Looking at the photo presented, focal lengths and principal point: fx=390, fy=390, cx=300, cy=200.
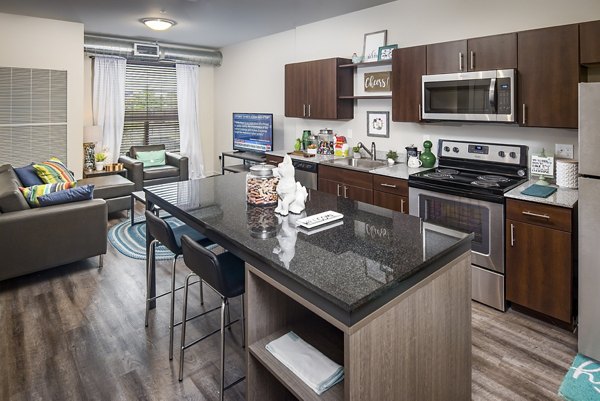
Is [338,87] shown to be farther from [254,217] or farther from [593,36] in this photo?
[254,217]

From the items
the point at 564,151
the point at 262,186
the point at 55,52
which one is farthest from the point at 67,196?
the point at 564,151

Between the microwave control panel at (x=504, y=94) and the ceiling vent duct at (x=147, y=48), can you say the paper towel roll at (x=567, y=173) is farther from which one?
the ceiling vent duct at (x=147, y=48)

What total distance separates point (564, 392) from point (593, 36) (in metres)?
2.23

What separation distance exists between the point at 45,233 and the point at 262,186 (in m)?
2.29

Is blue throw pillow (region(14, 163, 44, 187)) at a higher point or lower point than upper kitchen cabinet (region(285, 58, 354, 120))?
lower

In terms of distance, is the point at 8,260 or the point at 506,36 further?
the point at 8,260

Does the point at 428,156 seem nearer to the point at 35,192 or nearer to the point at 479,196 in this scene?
the point at 479,196

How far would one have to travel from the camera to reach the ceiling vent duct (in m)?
6.07

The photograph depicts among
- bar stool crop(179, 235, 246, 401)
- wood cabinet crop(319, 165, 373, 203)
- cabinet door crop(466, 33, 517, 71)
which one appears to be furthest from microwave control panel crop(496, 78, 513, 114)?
bar stool crop(179, 235, 246, 401)

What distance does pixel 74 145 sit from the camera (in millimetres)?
5648

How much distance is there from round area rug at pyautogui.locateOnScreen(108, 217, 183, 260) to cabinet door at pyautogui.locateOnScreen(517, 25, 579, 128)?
346 cm

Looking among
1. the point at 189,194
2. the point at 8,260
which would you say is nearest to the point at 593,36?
the point at 189,194

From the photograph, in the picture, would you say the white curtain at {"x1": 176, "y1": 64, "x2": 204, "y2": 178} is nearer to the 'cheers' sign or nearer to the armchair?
the armchair

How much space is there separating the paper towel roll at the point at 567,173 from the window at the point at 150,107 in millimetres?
6707
